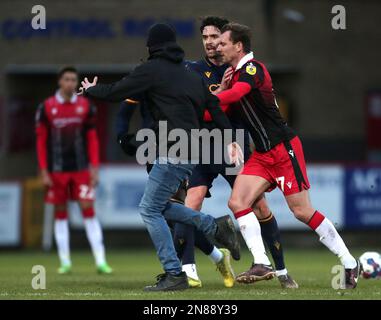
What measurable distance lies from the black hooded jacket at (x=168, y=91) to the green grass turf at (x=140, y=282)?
1572 mm

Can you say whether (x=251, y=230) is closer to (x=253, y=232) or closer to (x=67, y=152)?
(x=253, y=232)

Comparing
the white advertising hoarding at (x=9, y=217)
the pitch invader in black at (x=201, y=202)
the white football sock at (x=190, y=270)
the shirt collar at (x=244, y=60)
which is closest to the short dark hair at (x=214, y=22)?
the pitch invader in black at (x=201, y=202)

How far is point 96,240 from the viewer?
14227 millimetres

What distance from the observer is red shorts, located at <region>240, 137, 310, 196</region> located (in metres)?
10.2

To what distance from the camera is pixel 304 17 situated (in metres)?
24.5

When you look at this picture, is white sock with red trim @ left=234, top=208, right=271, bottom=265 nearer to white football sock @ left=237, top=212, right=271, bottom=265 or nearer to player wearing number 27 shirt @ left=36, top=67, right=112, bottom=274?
white football sock @ left=237, top=212, right=271, bottom=265

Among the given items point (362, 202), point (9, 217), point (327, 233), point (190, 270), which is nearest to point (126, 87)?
point (190, 270)

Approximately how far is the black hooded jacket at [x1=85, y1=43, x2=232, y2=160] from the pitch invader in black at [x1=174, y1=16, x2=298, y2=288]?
21.9 inches

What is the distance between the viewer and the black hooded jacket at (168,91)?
31.9 ft

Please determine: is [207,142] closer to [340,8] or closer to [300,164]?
[300,164]

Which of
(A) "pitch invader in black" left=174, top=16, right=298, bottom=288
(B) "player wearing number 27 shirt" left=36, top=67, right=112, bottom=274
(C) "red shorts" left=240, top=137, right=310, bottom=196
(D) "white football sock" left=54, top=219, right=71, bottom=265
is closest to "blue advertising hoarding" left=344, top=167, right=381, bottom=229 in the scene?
(B) "player wearing number 27 shirt" left=36, top=67, right=112, bottom=274

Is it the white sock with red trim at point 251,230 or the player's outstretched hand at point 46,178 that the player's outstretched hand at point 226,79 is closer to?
the white sock with red trim at point 251,230
